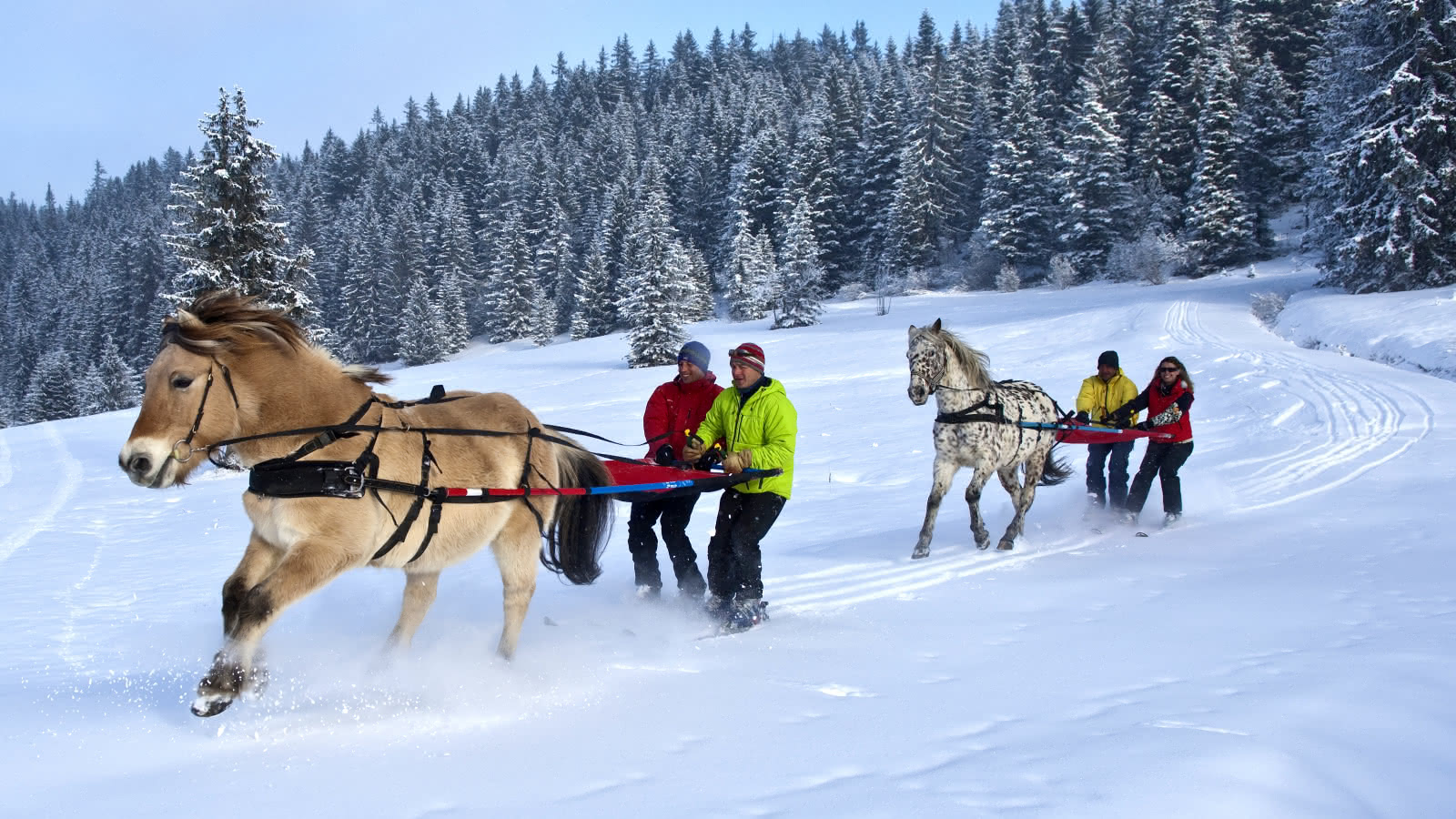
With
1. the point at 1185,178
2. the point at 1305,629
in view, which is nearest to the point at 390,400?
the point at 1305,629

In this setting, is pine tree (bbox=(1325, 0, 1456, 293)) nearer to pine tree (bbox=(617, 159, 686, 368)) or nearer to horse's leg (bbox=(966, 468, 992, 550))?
pine tree (bbox=(617, 159, 686, 368))

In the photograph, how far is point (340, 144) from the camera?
112 m

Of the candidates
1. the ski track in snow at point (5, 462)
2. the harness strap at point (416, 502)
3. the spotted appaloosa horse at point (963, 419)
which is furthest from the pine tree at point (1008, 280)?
the harness strap at point (416, 502)

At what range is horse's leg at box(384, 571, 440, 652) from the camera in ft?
16.7

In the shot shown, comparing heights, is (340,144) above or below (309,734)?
above

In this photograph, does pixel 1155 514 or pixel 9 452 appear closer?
pixel 1155 514

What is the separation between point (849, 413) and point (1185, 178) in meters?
39.3

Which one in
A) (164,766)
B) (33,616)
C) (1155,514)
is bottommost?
(1155,514)

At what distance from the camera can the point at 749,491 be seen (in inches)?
236

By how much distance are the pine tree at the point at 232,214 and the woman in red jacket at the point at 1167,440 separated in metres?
20.3

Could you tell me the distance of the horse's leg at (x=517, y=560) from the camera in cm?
516

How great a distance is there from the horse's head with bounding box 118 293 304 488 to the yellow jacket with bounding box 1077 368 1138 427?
27.9ft

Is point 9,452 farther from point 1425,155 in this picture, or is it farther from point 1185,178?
point 1185,178

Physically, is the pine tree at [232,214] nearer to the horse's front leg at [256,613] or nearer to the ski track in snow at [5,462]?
the ski track in snow at [5,462]
